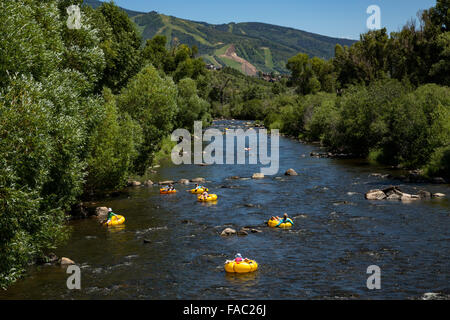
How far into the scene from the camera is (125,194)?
43.4 meters

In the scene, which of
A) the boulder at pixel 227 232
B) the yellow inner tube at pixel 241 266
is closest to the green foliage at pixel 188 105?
the boulder at pixel 227 232

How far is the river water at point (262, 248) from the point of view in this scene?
21453mm

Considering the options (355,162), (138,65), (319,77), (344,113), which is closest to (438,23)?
(344,113)

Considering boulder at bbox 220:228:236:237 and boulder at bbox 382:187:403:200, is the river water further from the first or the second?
boulder at bbox 382:187:403:200

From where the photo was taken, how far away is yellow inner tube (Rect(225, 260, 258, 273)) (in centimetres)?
2314

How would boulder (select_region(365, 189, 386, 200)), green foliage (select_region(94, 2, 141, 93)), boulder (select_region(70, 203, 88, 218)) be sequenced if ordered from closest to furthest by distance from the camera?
boulder (select_region(70, 203, 88, 218)) < boulder (select_region(365, 189, 386, 200)) < green foliage (select_region(94, 2, 141, 93))

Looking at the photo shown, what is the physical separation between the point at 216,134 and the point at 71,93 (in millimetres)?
82504

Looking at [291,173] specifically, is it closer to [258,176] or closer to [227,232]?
[258,176]

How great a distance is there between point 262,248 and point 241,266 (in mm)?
4499

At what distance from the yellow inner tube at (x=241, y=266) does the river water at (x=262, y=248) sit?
33cm

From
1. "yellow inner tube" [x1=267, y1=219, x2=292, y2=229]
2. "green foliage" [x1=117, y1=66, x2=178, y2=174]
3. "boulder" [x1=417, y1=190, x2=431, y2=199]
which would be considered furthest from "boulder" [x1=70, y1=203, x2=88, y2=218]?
"boulder" [x1=417, y1=190, x2=431, y2=199]

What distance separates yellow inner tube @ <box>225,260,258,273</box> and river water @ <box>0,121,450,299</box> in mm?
330
